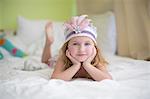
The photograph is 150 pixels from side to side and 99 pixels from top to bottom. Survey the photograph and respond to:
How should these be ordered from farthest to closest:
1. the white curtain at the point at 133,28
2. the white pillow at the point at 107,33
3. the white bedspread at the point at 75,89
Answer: the white pillow at the point at 107,33
the white curtain at the point at 133,28
the white bedspread at the point at 75,89

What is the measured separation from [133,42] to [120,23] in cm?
23

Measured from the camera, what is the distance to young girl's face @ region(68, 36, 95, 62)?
1183 mm

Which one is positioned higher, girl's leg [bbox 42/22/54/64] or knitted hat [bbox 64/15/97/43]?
knitted hat [bbox 64/15/97/43]

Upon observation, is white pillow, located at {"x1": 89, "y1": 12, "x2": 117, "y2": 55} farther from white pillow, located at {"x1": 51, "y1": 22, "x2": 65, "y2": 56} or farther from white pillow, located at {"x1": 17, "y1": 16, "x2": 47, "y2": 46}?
white pillow, located at {"x1": 17, "y1": 16, "x2": 47, "y2": 46}

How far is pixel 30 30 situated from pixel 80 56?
1.39 m

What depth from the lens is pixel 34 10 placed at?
9.20 ft

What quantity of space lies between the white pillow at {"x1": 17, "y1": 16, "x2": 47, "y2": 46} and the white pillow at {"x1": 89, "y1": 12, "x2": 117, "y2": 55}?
1.72 ft

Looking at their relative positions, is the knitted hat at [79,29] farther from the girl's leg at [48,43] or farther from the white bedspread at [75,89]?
the girl's leg at [48,43]

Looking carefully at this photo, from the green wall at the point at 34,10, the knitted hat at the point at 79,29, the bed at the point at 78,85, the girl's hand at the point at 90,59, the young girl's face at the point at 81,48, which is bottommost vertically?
the bed at the point at 78,85

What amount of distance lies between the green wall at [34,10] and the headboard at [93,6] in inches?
7.8

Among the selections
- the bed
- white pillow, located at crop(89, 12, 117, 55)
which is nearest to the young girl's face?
the bed

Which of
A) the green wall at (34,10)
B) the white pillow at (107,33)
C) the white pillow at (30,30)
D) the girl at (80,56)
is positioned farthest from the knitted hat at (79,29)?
the green wall at (34,10)

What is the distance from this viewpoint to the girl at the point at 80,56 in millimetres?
1173

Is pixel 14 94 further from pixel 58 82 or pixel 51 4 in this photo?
pixel 51 4
